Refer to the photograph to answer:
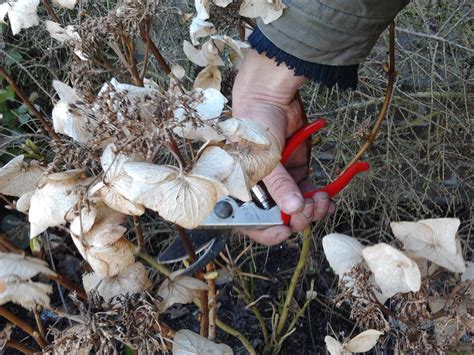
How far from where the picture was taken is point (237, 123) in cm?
49

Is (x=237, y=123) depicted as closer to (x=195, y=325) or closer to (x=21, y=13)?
(x=21, y=13)

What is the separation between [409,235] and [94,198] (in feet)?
0.96

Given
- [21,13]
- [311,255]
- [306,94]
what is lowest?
[311,255]

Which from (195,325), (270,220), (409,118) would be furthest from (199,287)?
(409,118)

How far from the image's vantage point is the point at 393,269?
536 millimetres

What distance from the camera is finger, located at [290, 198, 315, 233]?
2.86 ft

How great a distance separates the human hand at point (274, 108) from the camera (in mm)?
875

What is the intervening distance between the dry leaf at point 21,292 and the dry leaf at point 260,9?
363mm

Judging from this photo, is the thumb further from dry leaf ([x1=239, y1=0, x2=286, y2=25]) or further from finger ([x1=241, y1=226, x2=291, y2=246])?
dry leaf ([x1=239, y1=0, x2=286, y2=25])

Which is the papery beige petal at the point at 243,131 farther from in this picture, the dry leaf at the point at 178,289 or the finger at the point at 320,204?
the finger at the point at 320,204

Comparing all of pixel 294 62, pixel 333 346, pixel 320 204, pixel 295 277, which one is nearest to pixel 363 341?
pixel 333 346

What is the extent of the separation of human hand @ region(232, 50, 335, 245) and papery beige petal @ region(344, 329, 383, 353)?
9.8 inches

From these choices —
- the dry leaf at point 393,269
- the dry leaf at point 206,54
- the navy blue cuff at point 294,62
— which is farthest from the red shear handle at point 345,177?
the dry leaf at point 393,269

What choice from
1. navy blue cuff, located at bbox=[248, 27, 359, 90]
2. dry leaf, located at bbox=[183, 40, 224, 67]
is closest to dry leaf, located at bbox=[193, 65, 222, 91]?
dry leaf, located at bbox=[183, 40, 224, 67]
